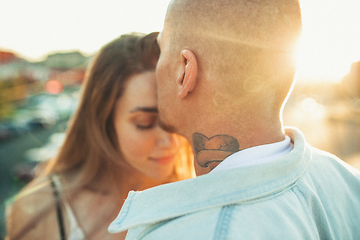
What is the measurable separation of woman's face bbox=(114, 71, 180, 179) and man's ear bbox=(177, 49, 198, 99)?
82 centimetres

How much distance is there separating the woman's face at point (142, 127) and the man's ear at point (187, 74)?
0.82m

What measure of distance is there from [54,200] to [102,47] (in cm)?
162

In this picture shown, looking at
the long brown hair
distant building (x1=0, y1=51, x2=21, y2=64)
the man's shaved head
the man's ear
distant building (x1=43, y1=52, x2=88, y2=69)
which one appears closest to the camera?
the man's shaved head

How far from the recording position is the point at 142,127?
218 cm

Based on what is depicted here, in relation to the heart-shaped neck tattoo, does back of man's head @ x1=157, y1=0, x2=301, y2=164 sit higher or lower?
higher

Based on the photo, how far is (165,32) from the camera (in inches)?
56.6

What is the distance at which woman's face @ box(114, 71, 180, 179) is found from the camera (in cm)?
211

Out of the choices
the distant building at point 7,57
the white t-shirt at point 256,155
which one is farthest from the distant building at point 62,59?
the white t-shirt at point 256,155

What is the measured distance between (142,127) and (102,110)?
489mm

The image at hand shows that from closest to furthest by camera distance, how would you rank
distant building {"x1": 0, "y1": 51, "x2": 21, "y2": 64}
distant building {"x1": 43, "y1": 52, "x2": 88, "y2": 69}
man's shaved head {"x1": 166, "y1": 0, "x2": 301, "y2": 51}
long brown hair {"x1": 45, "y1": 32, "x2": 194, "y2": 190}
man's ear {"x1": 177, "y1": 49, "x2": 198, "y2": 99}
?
man's shaved head {"x1": 166, "y1": 0, "x2": 301, "y2": 51} → man's ear {"x1": 177, "y1": 49, "x2": 198, "y2": 99} → long brown hair {"x1": 45, "y1": 32, "x2": 194, "y2": 190} → distant building {"x1": 0, "y1": 51, "x2": 21, "y2": 64} → distant building {"x1": 43, "y1": 52, "x2": 88, "y2": 69}

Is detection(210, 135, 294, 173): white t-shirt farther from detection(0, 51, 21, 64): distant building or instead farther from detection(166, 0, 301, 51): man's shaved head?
detection(0, 51, 21, 64): distant building

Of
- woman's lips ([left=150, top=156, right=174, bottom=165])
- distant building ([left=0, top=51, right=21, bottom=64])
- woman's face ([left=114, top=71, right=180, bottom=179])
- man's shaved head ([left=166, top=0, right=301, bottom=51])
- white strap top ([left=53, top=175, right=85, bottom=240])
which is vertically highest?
distant building ([left=0, top=51, right=21, bottom=64])

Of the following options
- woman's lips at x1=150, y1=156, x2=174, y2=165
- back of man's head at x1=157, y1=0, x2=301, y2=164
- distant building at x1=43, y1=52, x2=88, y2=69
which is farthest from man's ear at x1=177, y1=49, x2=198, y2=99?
distant building at x1=43, y1=52, x2=88, y2=69

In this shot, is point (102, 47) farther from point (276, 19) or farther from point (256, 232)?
point (256, 232)
